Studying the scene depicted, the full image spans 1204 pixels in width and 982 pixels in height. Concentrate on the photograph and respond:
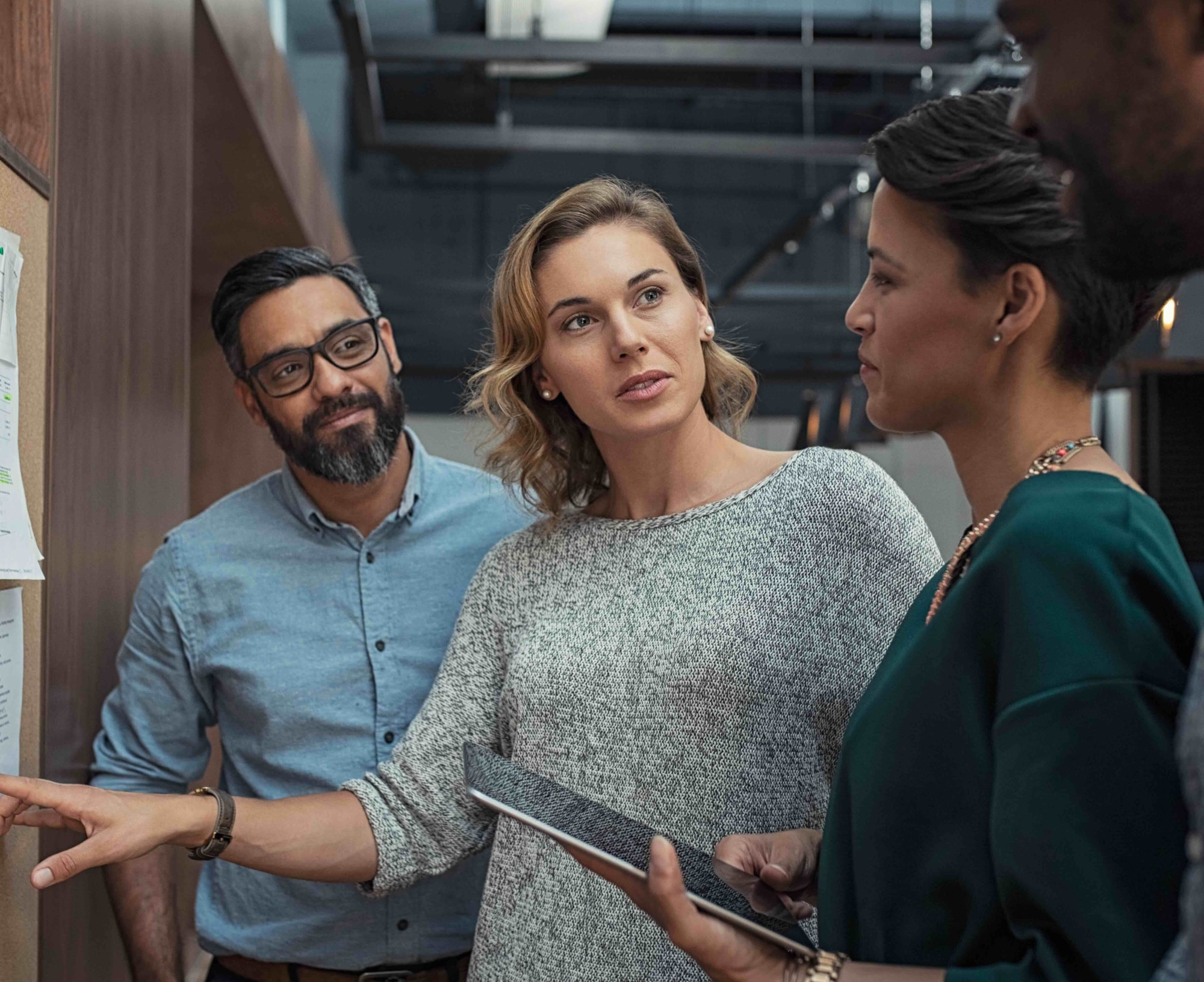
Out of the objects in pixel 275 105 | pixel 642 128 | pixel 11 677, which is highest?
pixel 642 128

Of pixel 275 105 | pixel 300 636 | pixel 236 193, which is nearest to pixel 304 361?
pixel 300 636

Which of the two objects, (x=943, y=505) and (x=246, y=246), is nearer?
(x=246, y=246)

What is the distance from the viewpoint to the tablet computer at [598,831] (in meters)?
0.99

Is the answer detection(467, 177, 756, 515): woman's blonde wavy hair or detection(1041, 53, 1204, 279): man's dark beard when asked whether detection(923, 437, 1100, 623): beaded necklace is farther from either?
detection(467, 177, 756, 515): woman's blonde wavy hair

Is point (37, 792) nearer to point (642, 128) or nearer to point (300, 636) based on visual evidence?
point (300, 636)

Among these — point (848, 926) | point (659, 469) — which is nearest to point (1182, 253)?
point (848, 926)

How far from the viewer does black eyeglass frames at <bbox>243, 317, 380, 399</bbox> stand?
2.07 metres

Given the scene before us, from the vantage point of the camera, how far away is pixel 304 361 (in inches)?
81.9

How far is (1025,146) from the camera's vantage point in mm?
1003

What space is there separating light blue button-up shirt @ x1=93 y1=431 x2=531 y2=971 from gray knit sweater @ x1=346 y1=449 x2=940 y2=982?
0.28 meters

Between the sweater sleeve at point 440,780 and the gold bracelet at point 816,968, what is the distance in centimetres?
78

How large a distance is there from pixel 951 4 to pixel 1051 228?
8.53 metres

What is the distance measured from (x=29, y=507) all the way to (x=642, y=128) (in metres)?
10.0

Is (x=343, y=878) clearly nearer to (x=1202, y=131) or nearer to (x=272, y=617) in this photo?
(x=272, y=617)
